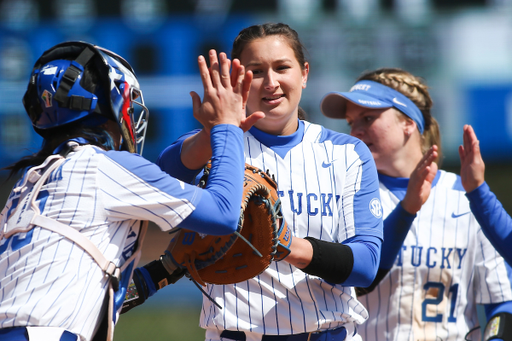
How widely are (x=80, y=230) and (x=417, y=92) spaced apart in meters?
2.01

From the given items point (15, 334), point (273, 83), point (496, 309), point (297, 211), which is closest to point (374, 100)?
point (273, 83)

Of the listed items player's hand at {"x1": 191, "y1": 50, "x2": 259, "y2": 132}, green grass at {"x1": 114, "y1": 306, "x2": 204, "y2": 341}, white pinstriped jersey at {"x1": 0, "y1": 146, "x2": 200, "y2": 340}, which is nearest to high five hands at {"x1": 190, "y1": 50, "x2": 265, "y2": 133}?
player's hand at {"x1": 191, "y1": 50, "x2": 259, "y2": 132}

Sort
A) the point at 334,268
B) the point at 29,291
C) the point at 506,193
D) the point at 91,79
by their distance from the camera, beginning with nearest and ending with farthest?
the point at 29,291 < the point at 91,79 < the point at 334,268 < the point at 506,193

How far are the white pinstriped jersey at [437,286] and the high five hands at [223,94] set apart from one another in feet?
3.70

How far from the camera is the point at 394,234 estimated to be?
2584 mm

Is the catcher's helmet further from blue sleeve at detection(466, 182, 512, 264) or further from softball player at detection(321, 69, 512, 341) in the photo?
blue sleeve at detection(466, 182, 512, 264)

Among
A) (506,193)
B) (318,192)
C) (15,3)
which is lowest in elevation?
(506,193)

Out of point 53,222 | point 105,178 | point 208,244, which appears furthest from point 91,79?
point 208,244

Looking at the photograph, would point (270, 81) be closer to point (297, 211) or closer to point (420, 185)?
point (297, 211)

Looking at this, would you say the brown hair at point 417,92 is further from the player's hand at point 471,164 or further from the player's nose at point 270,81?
the player's nose at point 270,81

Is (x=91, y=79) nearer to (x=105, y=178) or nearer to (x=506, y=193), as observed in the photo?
(x=105, y=178)

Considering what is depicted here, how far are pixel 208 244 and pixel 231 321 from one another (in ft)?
0.94

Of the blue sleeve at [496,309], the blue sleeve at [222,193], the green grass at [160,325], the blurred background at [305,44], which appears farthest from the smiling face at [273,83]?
the blurred background at [305,44]

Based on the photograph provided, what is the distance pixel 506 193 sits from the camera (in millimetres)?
9523
